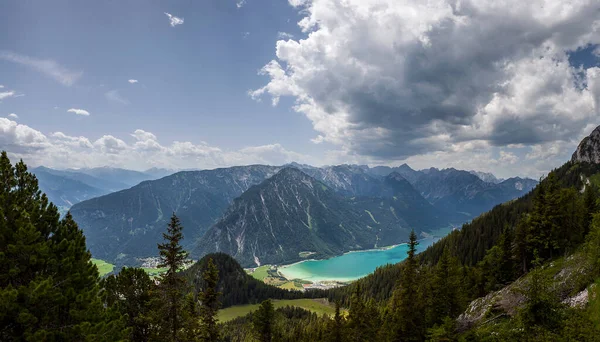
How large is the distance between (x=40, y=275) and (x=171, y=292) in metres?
9.25

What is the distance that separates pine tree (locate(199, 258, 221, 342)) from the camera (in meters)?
27.6

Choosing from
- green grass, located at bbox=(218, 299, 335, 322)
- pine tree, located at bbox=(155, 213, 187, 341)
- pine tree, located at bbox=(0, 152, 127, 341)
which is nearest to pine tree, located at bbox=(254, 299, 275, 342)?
pine tree, located at bbox=(155, 213, 187, 341)

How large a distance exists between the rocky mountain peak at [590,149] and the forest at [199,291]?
180606mm

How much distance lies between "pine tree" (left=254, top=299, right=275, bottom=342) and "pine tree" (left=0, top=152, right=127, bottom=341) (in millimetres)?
27465

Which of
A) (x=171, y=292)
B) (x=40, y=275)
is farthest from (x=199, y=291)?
Result: (x=40, y=275)

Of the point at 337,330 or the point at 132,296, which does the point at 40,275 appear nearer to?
the point at 132,296

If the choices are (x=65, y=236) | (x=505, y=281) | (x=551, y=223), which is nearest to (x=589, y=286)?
(x=551, y=223)

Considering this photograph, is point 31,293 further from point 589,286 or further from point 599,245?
point 599,245

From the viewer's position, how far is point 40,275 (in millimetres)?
14555

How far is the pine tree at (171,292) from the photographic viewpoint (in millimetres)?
22500

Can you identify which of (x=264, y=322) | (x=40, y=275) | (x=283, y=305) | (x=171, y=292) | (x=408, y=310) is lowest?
(x=283, y=305)

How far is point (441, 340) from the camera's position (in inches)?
994

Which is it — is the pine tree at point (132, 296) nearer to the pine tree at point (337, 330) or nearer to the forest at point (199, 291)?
the forest at point (199, 291)

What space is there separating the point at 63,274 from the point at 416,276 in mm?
36712
